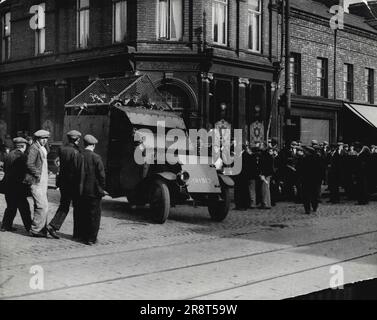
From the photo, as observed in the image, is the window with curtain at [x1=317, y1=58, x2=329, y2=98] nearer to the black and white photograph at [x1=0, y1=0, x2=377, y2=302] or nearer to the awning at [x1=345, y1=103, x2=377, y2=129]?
the black and white photograph at [x1=0, y1=0, x2=377, y2=302]

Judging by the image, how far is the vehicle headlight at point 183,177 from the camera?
37.8 ft

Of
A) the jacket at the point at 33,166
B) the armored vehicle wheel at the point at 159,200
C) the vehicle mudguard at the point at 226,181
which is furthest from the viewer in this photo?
the vehicle mudguard at the point at 226,181

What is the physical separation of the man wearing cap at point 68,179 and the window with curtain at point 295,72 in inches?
648

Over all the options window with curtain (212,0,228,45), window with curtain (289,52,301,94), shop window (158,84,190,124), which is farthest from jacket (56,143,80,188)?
window with curtain (289,52,301,94)

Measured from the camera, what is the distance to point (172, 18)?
20891 millimetres

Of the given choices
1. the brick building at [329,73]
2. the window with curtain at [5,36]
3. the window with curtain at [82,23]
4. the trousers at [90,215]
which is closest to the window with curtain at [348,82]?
the brick building at [329,73]

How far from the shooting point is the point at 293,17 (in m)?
24.5

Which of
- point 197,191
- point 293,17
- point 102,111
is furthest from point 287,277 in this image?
point 293,17

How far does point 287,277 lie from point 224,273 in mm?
770

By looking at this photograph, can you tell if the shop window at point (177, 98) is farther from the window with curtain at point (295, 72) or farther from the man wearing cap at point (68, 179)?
the man wearing cap at point (68, 179)

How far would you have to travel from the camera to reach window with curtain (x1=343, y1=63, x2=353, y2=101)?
91.3 feet

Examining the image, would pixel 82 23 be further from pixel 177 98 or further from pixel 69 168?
pixel 69 168

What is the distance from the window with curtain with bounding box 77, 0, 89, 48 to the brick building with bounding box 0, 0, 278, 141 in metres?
0.04
